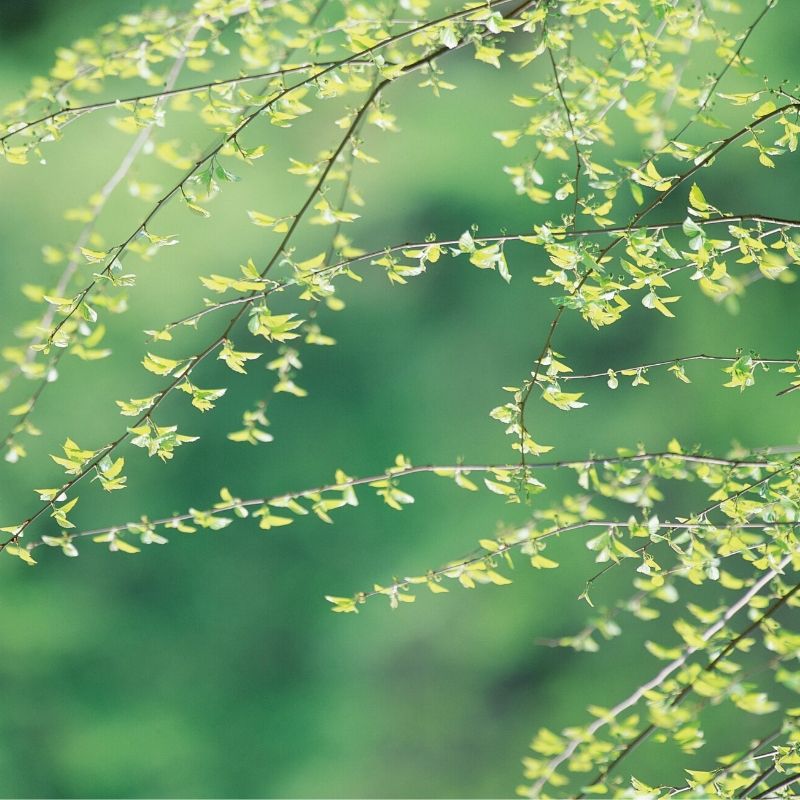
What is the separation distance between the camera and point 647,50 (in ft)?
4.46

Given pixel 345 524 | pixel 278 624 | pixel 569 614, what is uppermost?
pixel 345 524

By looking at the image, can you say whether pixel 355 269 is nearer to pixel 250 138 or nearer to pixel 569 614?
pixel 250 138

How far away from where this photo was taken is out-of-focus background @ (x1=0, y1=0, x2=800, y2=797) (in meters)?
3.01

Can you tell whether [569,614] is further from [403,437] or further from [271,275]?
[271,275]

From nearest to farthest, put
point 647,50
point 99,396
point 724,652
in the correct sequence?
point 724,652 < point 647,50 < point 99,396

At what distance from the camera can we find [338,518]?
3059 mm

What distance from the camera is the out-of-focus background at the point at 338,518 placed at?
3.01 metres

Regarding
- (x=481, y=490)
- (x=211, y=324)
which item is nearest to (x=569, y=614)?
(x=481, y=490)

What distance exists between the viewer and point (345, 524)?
10.0ft

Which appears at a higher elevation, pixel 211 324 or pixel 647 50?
pixel 211 324

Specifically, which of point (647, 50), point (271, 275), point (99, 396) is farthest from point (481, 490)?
point (647, 50)

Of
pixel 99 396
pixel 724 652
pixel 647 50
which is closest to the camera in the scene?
pixel 724 652

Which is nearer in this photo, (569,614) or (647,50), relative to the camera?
(647,50)

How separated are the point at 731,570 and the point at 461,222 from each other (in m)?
1.60
